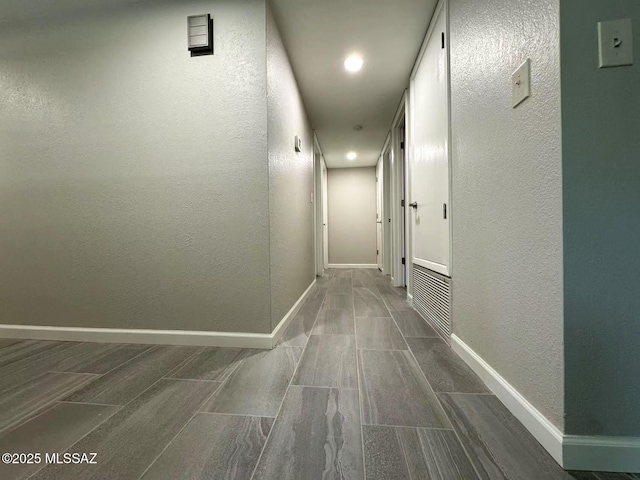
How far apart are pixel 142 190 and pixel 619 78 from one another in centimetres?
216

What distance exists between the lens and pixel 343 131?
12.5 feet

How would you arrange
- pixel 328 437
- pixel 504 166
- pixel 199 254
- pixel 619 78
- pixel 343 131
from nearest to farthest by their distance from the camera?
pixel 619 78
pixel 328 437
pixel 504 166
pixel 199 254
pixel 343 131

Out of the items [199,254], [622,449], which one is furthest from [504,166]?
[199,254]

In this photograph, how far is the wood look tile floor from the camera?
70 cm

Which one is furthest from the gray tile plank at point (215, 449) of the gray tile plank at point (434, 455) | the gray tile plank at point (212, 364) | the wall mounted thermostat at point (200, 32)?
the wall mounted thermostat at point (200, 32)

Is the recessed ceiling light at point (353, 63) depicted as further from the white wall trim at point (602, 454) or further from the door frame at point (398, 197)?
the white wall trim at point (602, 454)

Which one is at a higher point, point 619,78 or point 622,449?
point 619,78

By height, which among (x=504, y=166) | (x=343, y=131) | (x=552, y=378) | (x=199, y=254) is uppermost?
(x=343, y=131)

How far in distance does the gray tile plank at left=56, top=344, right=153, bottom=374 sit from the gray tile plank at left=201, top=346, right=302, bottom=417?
68 cm

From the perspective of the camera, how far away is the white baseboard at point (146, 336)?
1.52 m

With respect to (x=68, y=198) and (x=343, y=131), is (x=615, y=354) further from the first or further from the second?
(x=343, y=131)

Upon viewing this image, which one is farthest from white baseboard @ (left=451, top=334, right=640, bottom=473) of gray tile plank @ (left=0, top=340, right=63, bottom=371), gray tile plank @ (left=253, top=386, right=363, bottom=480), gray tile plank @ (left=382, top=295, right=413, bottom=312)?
gray tile plank @ (left=0, top=340, right=63, bottom=371)

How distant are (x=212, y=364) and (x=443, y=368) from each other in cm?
119

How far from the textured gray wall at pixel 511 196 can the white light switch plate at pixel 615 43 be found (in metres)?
0.11
